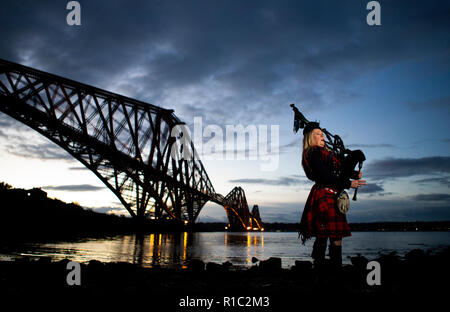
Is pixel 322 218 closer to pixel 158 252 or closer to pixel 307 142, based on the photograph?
pixel 307 142

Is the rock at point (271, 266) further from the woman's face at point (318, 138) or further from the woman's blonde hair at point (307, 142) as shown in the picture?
the woman's face at point (318, 138)

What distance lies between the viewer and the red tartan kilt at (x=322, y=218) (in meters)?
3.66

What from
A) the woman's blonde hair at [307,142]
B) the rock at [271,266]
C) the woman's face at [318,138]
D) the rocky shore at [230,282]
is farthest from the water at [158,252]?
the woman's face at [318,138]

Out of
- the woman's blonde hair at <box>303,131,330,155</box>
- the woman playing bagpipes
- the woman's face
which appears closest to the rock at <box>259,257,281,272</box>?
the woman playing bagpipes

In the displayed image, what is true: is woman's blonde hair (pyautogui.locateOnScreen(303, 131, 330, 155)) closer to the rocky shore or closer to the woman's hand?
the woman's hand

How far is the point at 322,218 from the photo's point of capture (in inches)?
148

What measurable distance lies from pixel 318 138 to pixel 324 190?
2.29 ft

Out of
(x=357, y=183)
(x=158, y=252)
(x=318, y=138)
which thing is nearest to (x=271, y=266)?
(x=357, y=183)

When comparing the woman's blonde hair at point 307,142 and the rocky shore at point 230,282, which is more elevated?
the woman's blonde hair at point 307,142

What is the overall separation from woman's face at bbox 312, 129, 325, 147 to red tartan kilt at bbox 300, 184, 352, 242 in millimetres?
579

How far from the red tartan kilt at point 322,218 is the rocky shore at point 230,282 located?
45cm
